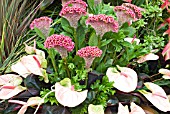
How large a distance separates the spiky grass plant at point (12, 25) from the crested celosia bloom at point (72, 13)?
514 mm

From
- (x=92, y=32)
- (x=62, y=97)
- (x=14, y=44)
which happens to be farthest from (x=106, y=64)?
(x=14, y=44)

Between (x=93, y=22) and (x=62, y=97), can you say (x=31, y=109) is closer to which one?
(x=62, y=97)

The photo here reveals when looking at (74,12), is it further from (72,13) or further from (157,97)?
(157,97)

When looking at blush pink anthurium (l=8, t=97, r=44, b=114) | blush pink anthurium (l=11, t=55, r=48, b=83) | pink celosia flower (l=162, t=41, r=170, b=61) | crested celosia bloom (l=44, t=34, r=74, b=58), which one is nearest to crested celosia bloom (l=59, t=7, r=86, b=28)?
crested celosia bloom (l=44, t=34, r=74, b=58)

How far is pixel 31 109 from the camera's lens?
1404 millimetres

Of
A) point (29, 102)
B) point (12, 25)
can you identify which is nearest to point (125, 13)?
point (29, 102)

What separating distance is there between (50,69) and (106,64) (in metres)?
0.24

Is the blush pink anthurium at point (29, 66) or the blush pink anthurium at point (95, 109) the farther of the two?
the blush pink anthurium at point (29, 66)

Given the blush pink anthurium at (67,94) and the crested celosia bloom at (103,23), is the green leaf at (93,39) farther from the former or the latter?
the blush pink anthurium at (67,94)

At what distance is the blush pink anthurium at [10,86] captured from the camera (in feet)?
4.47

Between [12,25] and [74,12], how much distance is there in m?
0.66

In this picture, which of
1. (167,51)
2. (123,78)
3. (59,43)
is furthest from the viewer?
(167,51)

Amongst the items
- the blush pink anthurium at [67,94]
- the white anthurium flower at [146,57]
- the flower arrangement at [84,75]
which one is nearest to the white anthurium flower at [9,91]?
the flower arrangement at [84,75]

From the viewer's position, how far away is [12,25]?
1869 millimetres
